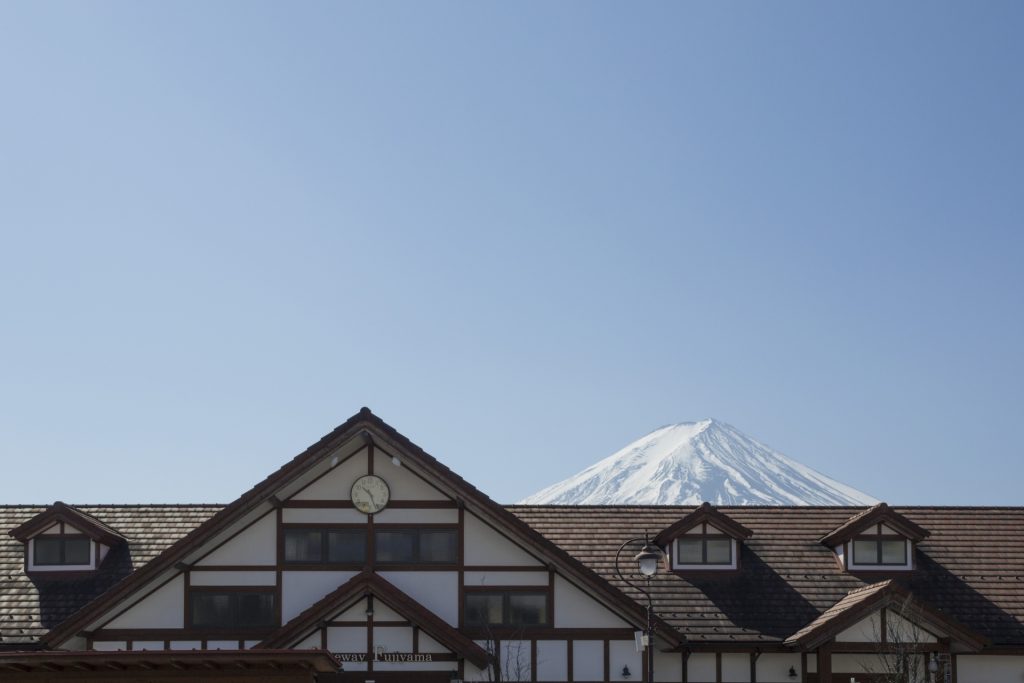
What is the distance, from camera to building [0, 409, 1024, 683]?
105 ft

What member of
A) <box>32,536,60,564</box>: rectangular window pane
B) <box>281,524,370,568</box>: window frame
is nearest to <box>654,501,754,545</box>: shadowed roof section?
<box>281,524,370,568</box>: window frame

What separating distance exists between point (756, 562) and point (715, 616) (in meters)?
2.61

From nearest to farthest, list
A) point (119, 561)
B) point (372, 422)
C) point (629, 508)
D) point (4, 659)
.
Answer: point (4, 659) → point (372, 422) → point (119, 561) → point (629, 508)

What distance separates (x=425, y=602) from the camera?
33156 millimetres

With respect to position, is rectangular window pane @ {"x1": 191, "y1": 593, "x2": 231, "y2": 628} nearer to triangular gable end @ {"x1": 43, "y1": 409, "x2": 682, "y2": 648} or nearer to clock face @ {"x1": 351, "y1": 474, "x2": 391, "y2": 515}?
triangular gable end @ {"x1": 43, "y1": 409, "x2": 682, "y2": 648}

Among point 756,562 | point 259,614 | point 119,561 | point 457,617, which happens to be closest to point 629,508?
point 756,562

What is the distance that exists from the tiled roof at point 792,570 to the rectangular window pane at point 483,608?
350 cm

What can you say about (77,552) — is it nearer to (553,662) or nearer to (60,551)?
(60,551)

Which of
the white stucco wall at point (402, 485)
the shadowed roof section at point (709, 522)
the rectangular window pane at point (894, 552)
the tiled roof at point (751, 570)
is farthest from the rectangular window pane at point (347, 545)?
the rectangular window pane at point (894, 552)

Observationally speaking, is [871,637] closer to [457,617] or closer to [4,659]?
[457,617]

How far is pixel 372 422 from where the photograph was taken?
32656 mm

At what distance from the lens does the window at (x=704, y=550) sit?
119 ft

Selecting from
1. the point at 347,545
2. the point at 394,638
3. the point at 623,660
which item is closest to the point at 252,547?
the point at 347,545

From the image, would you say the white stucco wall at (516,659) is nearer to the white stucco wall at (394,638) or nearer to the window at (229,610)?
the white stucco wall at (394,638)
